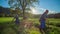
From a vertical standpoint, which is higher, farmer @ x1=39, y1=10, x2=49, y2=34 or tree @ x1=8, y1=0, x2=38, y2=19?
tree @ x1=8, y1=0, x2=38, y2=19

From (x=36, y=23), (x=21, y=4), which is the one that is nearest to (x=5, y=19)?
(x=21, y=4)

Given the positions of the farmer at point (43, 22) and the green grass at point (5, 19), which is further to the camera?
the farmer at point (43, 22)

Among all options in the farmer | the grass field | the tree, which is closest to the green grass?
the grass field

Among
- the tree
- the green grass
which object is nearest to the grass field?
the green grass

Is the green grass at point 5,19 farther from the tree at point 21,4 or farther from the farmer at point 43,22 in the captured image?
the farmer at point 43,22

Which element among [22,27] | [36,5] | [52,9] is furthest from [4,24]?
[52,9]

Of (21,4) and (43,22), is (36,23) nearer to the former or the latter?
(43,22)

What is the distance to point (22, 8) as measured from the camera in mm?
3678

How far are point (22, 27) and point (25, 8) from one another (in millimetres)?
463

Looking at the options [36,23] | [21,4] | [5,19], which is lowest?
[36,23]

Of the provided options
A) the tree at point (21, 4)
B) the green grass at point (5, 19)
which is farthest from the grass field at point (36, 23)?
the tree at point (21, 4)

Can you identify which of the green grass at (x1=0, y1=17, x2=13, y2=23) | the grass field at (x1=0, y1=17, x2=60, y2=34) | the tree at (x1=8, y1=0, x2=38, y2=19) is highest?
the tree at (x1=8, y1=0, x2=38, y2=19)

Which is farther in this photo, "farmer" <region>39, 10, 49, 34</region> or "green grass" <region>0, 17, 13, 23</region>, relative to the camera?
"farmer" <region>39, 10, 49, 34</region>

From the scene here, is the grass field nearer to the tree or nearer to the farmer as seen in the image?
the farmer
